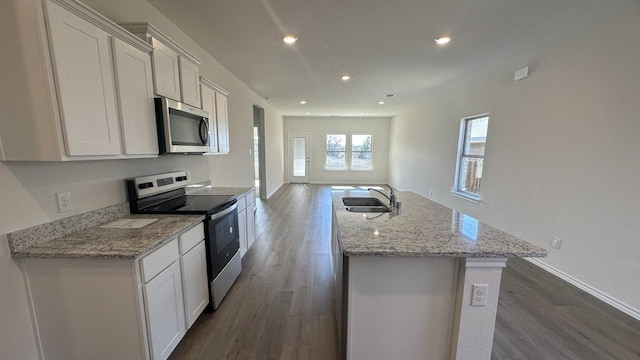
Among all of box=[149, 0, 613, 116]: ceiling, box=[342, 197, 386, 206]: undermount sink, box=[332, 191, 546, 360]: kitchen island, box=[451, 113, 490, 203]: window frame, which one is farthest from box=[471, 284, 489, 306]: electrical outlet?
box=[451, 113, 490, 203]: window frame

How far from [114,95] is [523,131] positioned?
4217 mm

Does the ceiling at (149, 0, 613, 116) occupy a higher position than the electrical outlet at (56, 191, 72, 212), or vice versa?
the ceiling at (149, 0, 613, 116)

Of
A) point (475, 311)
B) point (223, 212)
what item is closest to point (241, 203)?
point (223, 212)

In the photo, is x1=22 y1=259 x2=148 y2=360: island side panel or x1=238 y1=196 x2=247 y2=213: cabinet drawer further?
x1=238 y1=196 x2=247 y2=213: cabinet drawer

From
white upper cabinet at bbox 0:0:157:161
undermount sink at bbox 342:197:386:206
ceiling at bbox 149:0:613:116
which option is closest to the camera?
white upper cabinet at bbox 0:0:157:161

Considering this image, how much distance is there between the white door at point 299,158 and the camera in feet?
30.2

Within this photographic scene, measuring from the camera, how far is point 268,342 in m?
1.82

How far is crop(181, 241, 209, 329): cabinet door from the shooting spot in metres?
1.73

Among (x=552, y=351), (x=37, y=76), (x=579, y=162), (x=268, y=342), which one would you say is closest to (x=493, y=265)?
(x=552, y=351)

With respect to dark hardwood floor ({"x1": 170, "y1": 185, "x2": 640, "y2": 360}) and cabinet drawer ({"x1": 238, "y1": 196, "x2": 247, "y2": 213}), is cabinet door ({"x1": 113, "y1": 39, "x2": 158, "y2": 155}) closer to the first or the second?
cabinet drawer ({"x1": 238, "y1": 196, "x2": 247, "y2": 213})

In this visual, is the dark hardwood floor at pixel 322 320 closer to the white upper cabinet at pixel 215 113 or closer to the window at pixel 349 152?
the white upper cabinet at pixel 215 113

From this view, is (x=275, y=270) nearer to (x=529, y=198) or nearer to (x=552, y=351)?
(x=552, y=351)

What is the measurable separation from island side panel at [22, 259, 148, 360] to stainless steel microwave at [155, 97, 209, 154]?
3.01ft

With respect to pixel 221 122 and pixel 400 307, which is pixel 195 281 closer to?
pixel 400 307
